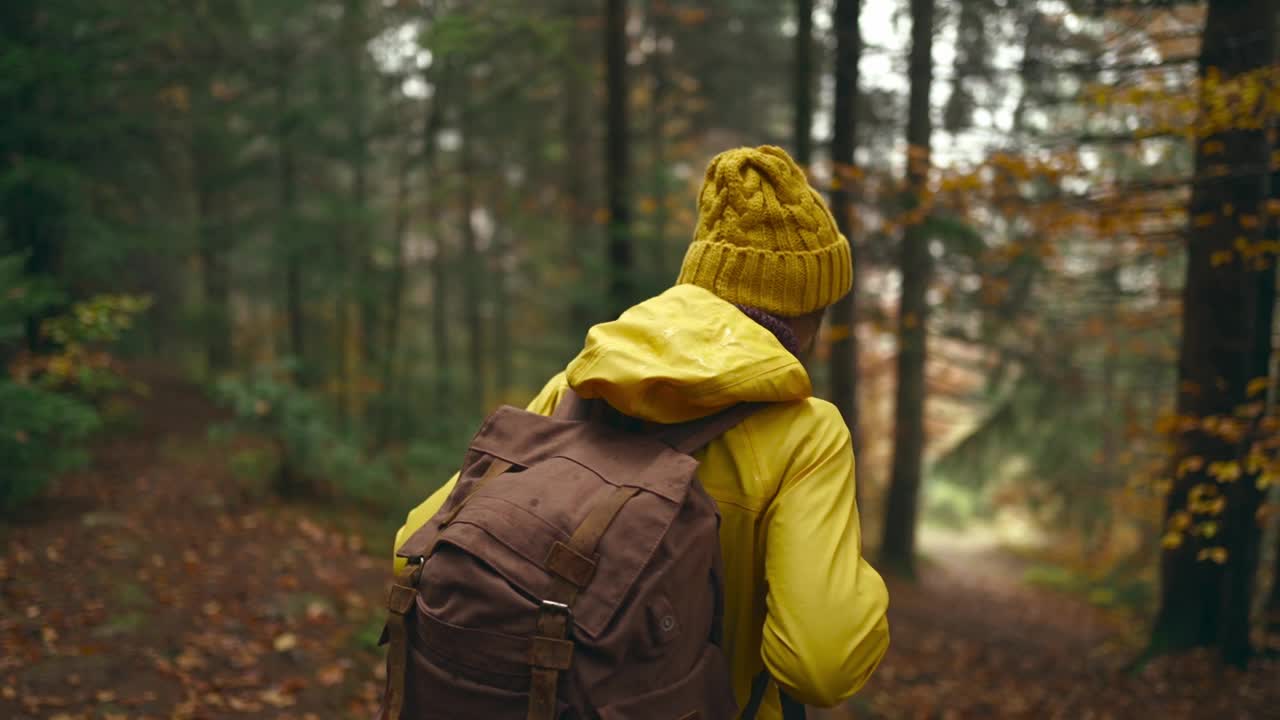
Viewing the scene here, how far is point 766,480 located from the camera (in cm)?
177

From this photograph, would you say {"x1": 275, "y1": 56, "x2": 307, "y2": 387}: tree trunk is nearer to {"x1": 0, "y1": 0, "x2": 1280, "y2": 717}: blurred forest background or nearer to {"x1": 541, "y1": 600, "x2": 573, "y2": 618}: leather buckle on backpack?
{"x1": 0, "y1": 0, "x2": 1280, "y2": 717}: blurred forest background

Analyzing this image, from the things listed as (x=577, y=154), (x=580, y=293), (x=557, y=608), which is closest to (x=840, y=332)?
(x=580, y=293)

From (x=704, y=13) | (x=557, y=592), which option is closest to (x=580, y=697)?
(x=557, y=592)

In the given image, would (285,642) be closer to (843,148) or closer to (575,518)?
(575,518)

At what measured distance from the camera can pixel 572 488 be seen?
5.52 feet

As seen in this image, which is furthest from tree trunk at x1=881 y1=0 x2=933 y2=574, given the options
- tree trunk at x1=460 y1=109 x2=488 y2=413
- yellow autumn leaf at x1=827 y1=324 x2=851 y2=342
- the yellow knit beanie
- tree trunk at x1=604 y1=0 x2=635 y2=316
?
the yellow knit beanie

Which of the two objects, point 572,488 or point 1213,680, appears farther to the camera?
point 1213,680

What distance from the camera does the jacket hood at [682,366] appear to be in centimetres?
167

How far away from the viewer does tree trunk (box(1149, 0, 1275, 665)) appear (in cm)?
613

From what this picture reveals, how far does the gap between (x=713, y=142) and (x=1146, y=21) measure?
11116mm

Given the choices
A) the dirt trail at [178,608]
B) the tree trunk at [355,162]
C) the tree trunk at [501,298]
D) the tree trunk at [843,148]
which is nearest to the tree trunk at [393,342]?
the tree trunk at [355,162]

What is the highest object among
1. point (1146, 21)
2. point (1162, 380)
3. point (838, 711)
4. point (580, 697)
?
point (1146, 21)

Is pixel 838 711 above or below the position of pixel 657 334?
below

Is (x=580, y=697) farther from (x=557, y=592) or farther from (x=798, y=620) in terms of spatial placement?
(x=798, y=620)
